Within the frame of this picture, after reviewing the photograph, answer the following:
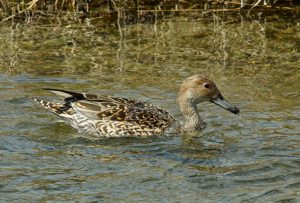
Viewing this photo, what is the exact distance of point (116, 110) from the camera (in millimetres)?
9977

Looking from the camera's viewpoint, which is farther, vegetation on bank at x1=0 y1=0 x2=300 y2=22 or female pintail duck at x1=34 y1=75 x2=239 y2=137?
vegetation on bank at x1=0 y1=0 x2=300 y2=22

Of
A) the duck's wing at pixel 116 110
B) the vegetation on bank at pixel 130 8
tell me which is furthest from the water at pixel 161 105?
the vegetation on bank at pixel 130 8

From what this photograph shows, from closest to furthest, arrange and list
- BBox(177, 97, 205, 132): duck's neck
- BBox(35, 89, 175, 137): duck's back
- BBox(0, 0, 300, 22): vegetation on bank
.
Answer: BBox(35, 89, 175, 137): duck's back, BBox(177, 97, 205, 132): duck's neck, BBox(0, 0, 300, 22): vegetation on bank

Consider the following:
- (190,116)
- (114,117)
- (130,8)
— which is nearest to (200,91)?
(190,116)

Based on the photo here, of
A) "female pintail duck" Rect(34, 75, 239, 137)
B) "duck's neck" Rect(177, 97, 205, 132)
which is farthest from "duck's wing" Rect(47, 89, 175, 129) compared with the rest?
"duck's neck" Rect(177, 97, 205, 132)

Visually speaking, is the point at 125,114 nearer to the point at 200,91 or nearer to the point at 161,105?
the point at 200,91

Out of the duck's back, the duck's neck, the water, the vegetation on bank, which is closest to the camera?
the water

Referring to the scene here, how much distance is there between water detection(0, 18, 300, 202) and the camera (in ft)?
26.3

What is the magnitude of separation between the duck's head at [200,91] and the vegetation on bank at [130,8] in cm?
476

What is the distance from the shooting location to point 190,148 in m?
9.38

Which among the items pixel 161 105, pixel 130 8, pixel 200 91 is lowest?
pixel 161 105

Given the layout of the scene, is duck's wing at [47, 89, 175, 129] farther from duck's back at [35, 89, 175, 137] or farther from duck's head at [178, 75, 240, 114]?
duck's head at [178, 75, 240, 114]

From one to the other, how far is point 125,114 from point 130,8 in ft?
17.9

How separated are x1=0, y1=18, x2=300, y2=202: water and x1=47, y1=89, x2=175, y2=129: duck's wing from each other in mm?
271
